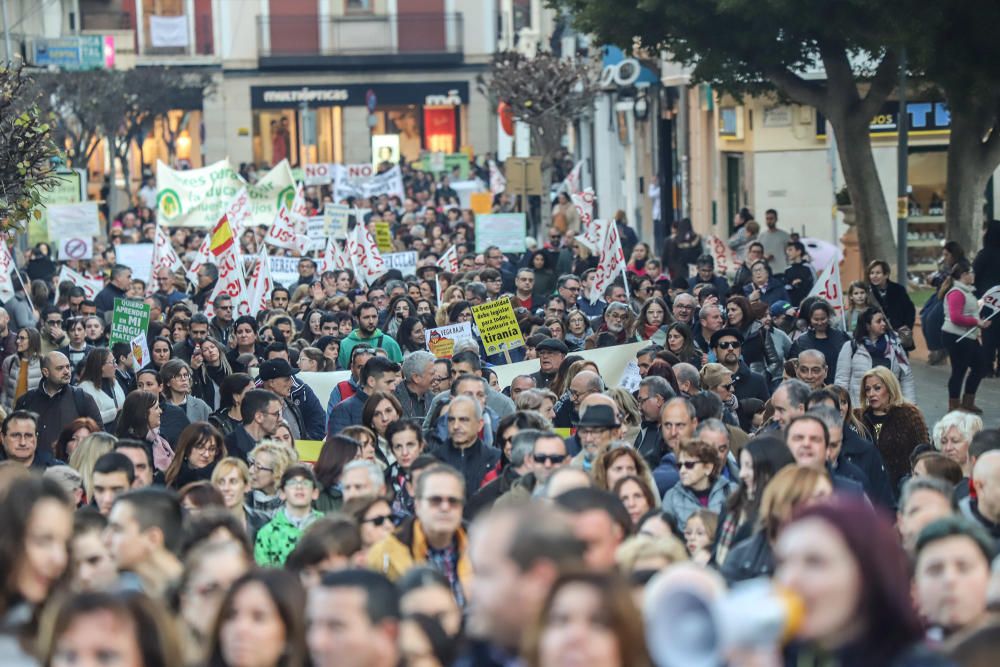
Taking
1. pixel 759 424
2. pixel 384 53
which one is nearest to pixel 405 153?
pixel 384 53

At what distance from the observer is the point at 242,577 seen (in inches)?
201

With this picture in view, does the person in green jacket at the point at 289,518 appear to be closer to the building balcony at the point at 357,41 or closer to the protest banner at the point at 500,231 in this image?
the protest banner at the point at 500,231

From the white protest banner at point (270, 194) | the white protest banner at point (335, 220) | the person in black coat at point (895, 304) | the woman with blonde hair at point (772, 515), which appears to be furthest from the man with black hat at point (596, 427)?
the white protest banner at point (270, 194)

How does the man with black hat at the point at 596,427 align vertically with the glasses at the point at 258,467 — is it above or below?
above

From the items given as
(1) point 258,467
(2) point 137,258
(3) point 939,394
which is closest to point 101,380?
(1) point 258,467

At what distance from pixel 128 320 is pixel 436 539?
924 cm

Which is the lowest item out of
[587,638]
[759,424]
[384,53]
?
[759,424]

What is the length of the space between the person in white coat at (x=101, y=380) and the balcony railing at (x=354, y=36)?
182ft

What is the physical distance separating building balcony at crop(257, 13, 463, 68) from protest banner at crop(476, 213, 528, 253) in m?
41.8

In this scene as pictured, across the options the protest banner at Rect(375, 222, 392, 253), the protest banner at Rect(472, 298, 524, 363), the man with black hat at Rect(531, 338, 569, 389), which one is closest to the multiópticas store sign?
the protest banner at Rect(375, 222, 392, 253)

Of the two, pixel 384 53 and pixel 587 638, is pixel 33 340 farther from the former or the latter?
pixel 384 53

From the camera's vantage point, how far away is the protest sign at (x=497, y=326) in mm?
15633

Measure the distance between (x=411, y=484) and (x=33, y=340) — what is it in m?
6.82

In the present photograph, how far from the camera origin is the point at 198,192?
30.2m
